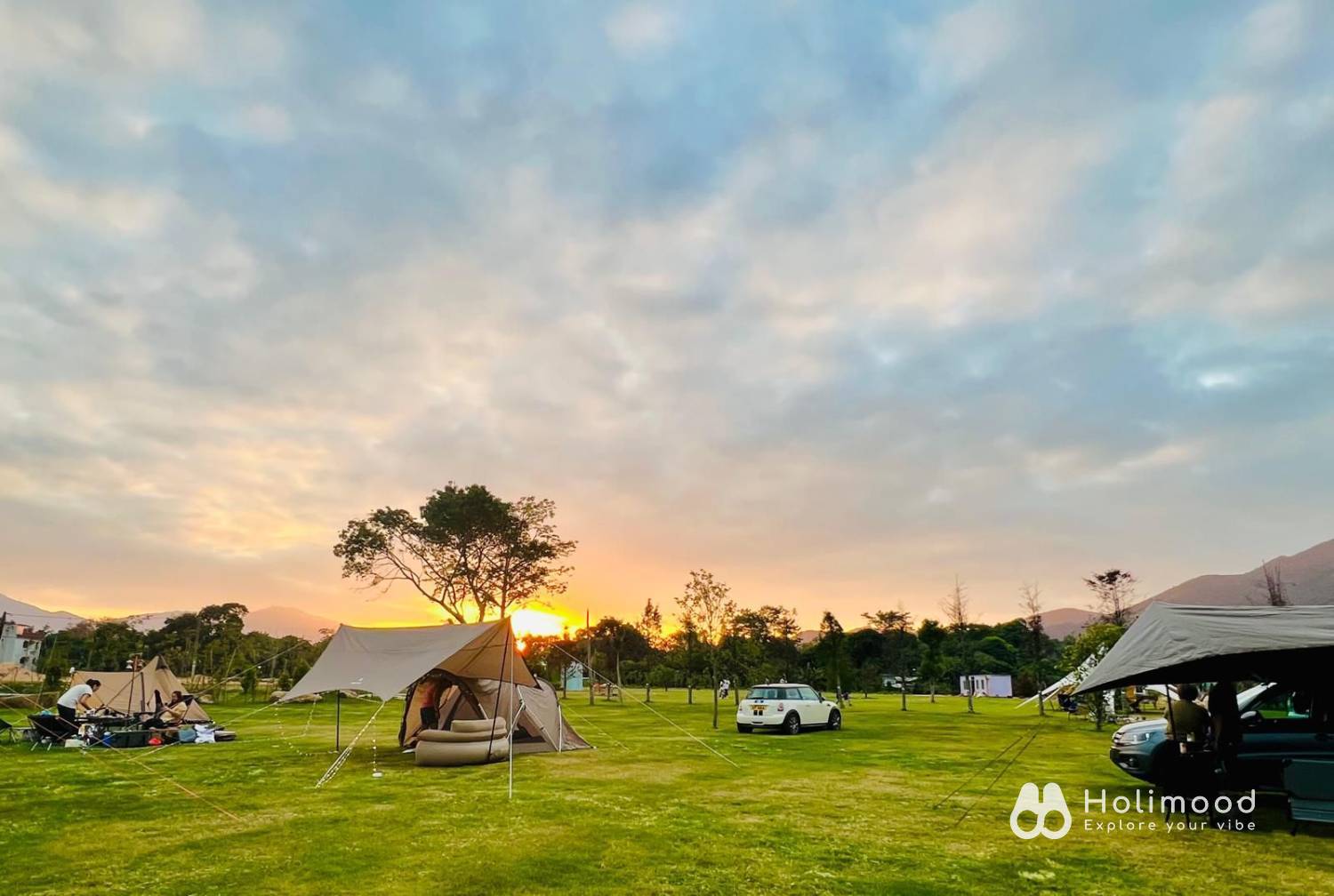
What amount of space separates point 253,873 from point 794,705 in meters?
16.1

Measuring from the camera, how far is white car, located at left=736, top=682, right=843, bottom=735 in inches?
798

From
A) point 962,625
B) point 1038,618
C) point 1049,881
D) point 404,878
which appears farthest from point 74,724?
point 1038,618

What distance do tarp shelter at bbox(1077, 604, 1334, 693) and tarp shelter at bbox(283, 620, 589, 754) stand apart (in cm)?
1012

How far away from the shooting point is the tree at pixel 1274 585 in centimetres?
4015

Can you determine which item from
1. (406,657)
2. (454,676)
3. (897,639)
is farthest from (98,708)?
(897,639)

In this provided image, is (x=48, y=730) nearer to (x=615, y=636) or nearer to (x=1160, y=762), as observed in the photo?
(x=1160, y=762)

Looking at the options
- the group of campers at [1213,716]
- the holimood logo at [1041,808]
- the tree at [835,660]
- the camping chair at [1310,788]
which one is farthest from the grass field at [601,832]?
the tree at [835,660]

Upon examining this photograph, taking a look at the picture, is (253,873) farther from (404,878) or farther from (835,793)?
(835,793)

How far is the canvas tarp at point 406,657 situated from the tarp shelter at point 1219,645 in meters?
9.55

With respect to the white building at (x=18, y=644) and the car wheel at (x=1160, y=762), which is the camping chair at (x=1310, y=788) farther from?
the white building at (x=18, y=644)

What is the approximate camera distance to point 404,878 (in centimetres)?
643

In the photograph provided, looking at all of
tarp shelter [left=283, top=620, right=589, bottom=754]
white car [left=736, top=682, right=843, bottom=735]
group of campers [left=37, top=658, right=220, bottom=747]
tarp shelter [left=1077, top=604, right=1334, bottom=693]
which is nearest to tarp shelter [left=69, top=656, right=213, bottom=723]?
group of campers [left=37, top=658, right=220, bottom=747]

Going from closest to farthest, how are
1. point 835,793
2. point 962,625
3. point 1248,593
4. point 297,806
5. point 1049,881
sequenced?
point 1049,881 < point 297,806 < point 835,793 < point 962,625 < point 1248,593

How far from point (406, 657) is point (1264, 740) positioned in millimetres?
13804
